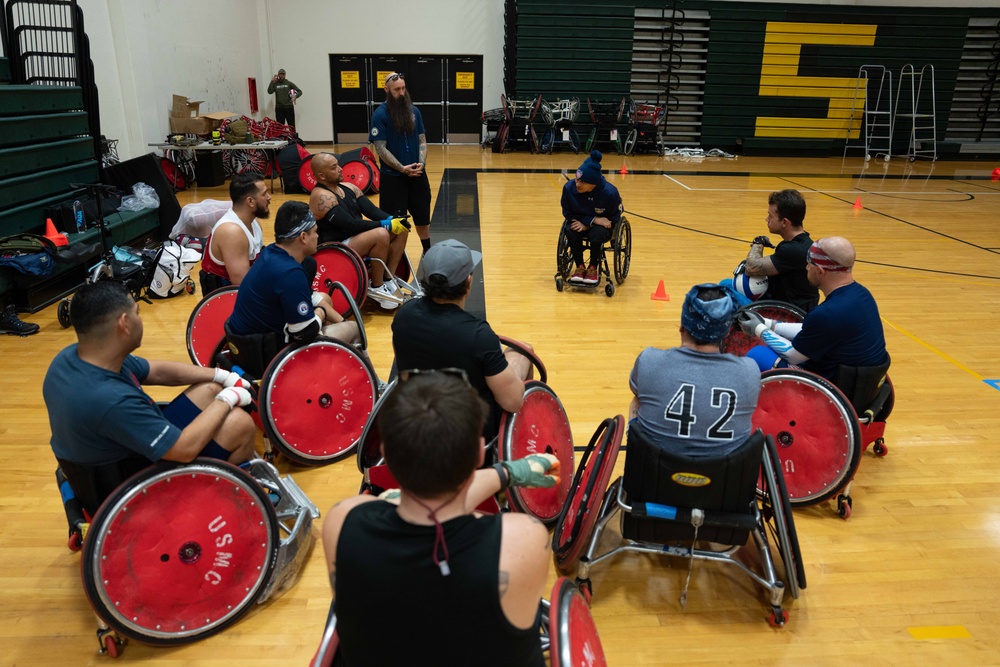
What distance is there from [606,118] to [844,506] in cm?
1420

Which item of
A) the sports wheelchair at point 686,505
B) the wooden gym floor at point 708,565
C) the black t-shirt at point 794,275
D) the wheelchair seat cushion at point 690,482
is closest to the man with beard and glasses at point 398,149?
the wooden gym floor at point 708,565

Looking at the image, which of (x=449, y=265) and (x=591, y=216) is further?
(x=591, y=216)

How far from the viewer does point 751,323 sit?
11.6 feet

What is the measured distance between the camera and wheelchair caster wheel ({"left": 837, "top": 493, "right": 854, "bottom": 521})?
3096 mm

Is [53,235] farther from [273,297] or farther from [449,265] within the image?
[449,265]

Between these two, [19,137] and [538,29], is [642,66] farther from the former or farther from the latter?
[19,137]

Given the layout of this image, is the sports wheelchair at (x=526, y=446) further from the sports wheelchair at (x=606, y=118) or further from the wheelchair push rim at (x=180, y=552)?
the sports wheelchair at (x=606, y=118)

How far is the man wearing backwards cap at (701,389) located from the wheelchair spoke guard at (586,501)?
6.0 inches

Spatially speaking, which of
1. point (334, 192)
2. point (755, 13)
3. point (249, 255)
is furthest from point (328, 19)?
point (249, 255)

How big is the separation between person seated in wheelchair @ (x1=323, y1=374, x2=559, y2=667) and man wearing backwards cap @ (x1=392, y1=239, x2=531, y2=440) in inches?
47.7

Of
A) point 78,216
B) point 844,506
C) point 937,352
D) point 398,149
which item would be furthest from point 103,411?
point 937,352

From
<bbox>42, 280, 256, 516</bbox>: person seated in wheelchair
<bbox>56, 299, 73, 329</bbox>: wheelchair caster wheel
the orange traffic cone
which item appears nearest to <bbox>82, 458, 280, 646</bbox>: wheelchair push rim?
<bbox>42, 280, 256, 516</bbox>: person seated in wheelchair

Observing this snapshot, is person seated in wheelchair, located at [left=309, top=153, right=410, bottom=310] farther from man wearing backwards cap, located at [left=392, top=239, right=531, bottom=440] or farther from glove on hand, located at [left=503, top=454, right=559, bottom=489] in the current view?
glove on hand, located at [left=503, top=454, right=559, bottom=489]

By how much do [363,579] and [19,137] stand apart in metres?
6.51
